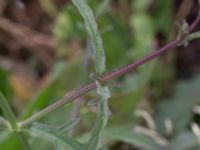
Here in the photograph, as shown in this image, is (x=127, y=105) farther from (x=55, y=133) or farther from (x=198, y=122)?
(x=55, y=133)

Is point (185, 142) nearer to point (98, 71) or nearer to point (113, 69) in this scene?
point (113, 69)

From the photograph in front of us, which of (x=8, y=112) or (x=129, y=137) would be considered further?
(x=129, y=137)

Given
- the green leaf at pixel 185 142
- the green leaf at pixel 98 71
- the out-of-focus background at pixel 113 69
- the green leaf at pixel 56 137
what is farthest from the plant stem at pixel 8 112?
the green leaf at pixel 185 142

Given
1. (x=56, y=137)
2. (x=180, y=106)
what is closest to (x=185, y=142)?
(x=180, y=106)

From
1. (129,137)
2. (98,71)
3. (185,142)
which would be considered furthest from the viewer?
(185,142)

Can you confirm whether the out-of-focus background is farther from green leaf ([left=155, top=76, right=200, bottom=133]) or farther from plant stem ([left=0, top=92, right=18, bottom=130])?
plant stem ([left=0, top=92, right=18, bottom=130])

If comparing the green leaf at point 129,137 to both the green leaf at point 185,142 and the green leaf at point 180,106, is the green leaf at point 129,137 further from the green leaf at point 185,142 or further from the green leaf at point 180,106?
the green leaf at point 180,106
